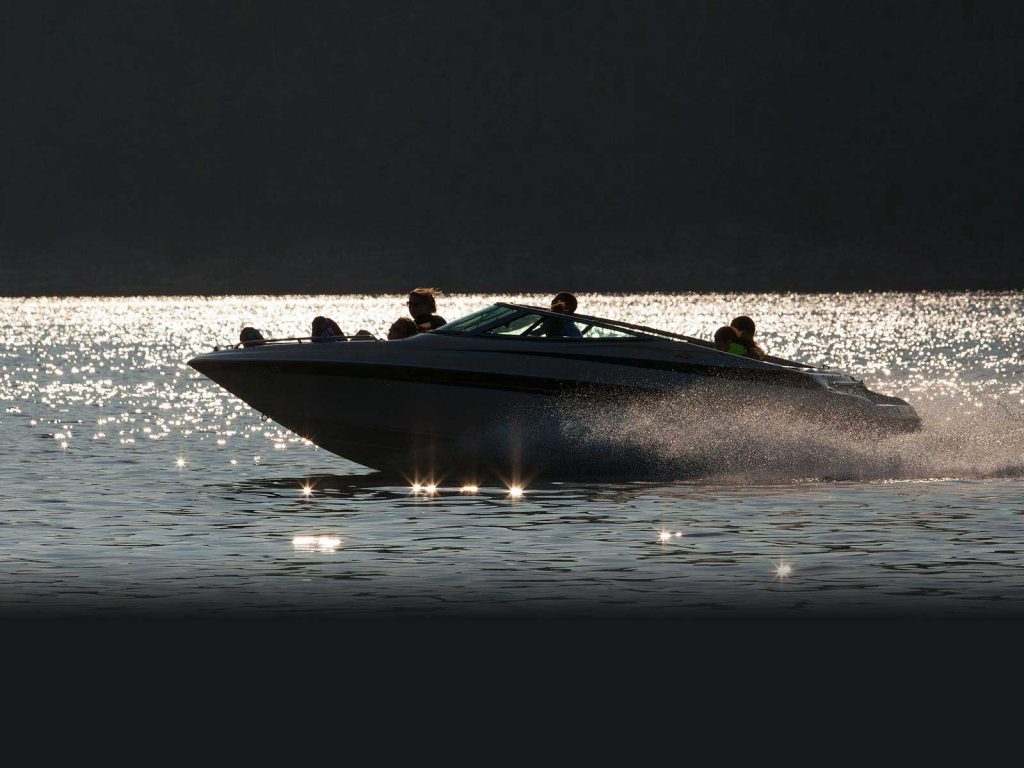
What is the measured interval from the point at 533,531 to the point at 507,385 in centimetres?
351

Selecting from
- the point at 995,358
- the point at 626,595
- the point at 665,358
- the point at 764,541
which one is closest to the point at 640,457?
the point at 665,358

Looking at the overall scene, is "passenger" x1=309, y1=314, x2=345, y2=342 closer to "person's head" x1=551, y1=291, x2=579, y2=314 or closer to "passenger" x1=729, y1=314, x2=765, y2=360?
"person's head" x1=551, y1=291, x2=579, y2=314

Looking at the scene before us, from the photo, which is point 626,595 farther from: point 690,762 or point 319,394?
point 319,394

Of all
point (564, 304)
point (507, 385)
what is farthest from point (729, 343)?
point (507, 385)

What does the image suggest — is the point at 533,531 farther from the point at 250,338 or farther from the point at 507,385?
the point at 250,338

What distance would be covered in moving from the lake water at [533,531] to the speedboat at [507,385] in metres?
0.41

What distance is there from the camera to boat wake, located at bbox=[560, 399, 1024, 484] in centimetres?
2180

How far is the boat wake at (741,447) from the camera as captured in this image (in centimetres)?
2180

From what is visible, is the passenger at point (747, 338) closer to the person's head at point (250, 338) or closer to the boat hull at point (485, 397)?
the boat hull at point (485, 397)

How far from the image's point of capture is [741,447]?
2244 cm

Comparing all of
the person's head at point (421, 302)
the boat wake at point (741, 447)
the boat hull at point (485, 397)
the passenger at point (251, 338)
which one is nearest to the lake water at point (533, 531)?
the boat wake at point (741, 447)

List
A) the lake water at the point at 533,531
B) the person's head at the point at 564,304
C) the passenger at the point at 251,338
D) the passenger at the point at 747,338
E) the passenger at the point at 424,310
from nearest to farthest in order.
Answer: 1. the lake water at the point at 533,531
2. the passenger at the point at 747,338
3. the passenger at the point at 251,338
4. the person's head at the point at 564,304
5. the passenger at the point at 424,310

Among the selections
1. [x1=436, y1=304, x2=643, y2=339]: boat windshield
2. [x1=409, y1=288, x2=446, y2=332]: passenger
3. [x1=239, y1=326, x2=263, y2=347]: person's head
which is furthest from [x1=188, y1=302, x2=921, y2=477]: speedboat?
[x1=409, y1=288, x2=446, y2=332]: passenger

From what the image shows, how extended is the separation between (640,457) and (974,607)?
920 centimetres
